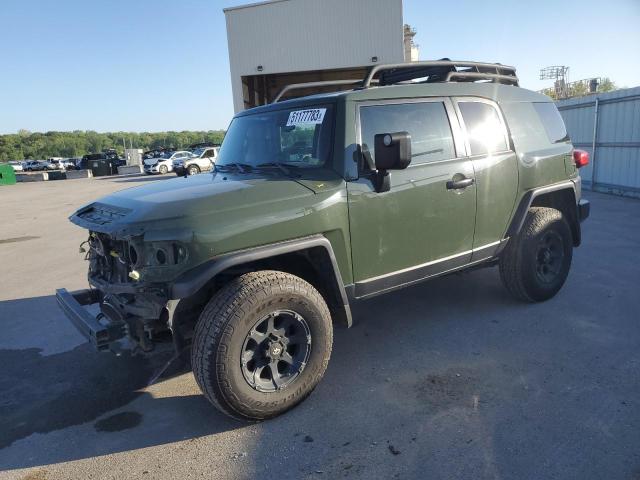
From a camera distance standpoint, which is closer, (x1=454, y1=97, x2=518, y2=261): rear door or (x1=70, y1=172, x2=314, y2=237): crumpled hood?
(x1=70, y1=172, x2=314, y2=237): crumpled hood

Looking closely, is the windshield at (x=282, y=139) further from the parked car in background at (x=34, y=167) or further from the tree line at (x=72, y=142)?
the tree line at (x=72, y=142)

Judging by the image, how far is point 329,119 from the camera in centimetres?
342

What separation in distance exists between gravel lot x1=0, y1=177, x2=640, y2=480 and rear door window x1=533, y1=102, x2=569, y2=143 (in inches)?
64.1

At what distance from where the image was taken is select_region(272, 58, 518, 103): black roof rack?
424 cm

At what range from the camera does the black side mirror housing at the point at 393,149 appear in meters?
3.06

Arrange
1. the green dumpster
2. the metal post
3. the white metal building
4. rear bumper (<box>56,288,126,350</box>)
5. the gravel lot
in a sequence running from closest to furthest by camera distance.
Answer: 1. the gravel lot
2. rear bumper (<box>56,288,126,350</box>)
3. the metal post
4. the white metal building
5. the green dumpster

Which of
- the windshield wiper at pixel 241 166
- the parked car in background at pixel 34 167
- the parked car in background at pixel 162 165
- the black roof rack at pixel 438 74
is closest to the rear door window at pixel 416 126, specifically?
the black roof rack at pixel 438 74

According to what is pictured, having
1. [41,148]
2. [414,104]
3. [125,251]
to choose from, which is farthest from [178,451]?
[41,148]

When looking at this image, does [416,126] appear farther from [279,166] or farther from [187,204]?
[187,204]

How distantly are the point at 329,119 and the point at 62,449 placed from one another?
2.70 metres

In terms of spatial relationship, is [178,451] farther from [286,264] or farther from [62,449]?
[286,264]

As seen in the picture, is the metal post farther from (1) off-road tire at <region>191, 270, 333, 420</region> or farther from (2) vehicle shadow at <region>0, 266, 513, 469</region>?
(1) off-road tire at <region>191, 270, 333, 420</region>

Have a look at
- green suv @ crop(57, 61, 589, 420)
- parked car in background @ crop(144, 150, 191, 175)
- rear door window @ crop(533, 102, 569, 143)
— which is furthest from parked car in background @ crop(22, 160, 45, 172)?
rear door window @ crop(533, 102, 569, 143)

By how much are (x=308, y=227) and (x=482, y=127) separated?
200cm
